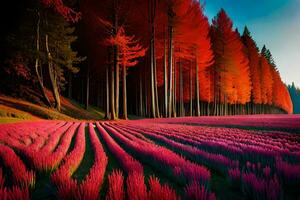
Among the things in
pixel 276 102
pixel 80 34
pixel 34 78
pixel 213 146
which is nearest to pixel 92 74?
pixel 80 34

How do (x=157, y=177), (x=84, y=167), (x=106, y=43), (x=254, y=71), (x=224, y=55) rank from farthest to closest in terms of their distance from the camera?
1. (x=254, y=71)
2. (x=224, y=55)
3. (x=106, y=43)
4. (x=84, y=167)
5. (x=157, y=177)

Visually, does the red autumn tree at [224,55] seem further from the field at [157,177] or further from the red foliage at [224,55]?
the field at [157,177]

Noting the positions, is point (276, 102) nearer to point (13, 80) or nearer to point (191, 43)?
point (191, 43)

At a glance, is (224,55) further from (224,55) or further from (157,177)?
(157,177)

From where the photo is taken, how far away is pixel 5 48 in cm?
1881

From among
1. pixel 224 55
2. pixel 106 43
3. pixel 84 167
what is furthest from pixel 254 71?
pixel 84 167

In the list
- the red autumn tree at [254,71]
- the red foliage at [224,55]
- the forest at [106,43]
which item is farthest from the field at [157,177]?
the red autumn tree at [254,71]

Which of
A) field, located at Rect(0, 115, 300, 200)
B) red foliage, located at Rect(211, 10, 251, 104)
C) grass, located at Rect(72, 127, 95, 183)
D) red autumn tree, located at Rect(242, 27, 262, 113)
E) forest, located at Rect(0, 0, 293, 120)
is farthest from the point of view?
red autumn tree, located at Rect(242, 27, 262, 113)

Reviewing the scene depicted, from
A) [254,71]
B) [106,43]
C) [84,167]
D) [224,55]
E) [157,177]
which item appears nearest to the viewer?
[157,177]

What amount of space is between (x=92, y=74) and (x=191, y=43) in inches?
543

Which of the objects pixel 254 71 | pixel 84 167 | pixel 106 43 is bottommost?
pixel 84 167

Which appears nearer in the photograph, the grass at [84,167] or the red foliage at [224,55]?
the grass at [84,167]

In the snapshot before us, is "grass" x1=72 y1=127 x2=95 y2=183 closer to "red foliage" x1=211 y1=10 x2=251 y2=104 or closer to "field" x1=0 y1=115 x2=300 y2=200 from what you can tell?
"field" x1=0 y1=115 x2=300 y2=200

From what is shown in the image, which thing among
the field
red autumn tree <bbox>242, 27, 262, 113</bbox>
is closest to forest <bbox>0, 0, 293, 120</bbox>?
the field
